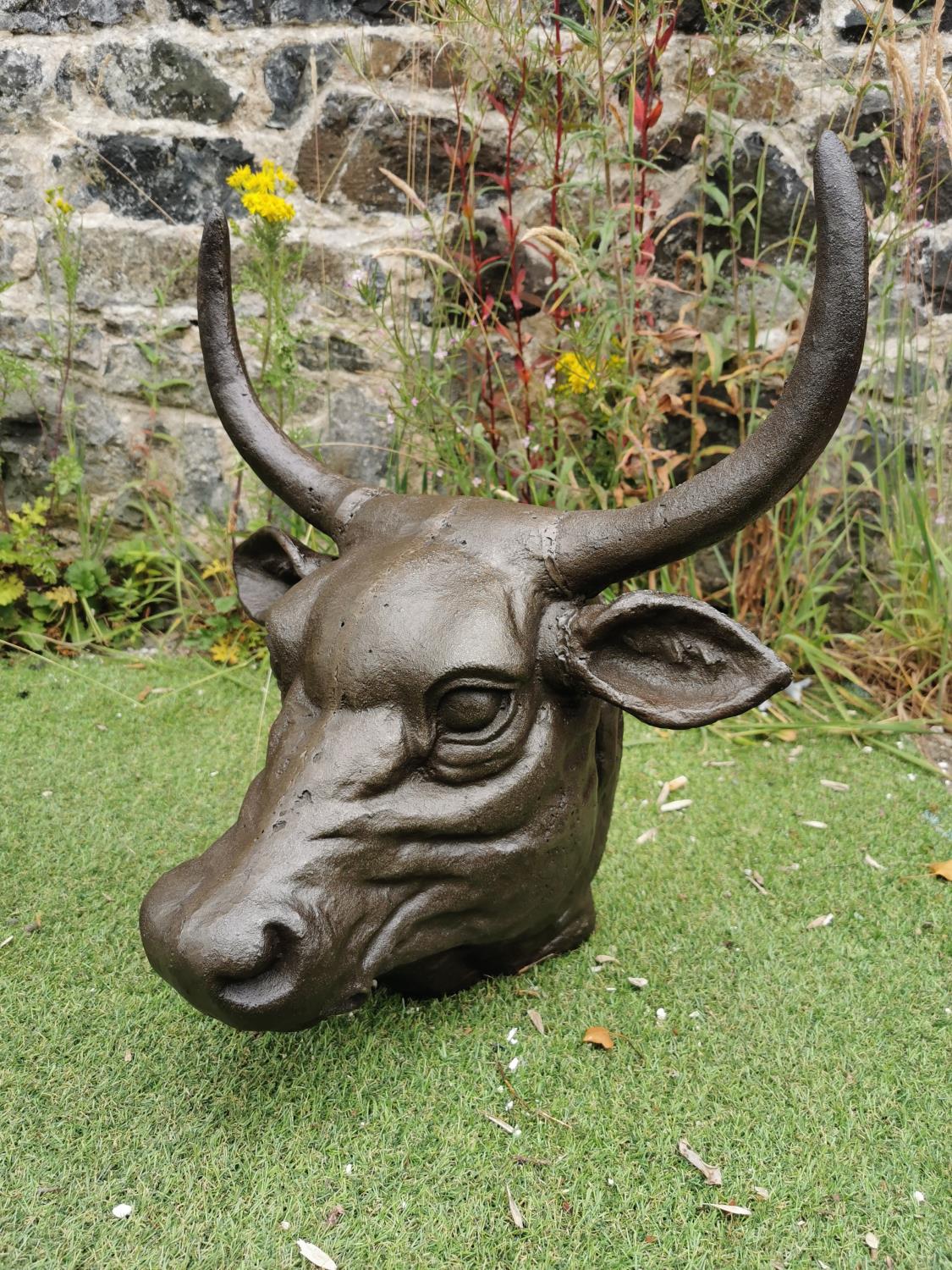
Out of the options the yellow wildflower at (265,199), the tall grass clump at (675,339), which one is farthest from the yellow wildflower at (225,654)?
the yellow wildflower at (265,199)

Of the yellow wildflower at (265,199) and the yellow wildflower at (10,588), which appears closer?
the yellow wildflower at (265,199)

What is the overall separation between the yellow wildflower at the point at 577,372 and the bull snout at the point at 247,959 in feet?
8.21

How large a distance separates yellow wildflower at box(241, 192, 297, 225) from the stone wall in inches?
28.7

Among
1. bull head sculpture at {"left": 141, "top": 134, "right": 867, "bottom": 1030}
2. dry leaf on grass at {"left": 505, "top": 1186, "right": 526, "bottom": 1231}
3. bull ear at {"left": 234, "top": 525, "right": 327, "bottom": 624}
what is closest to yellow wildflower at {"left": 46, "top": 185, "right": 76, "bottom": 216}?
bull ear at {"left": 234, "top": 525, "right": 327, "bottom": 624}

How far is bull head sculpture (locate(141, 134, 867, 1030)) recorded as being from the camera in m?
1.58

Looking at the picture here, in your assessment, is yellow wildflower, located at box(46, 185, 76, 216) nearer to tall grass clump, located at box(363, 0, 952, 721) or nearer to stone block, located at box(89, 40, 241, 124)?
stone block, located at box(89, 40, 241, 124)

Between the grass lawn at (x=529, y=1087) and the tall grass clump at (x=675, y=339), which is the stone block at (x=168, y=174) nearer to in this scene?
the tall grass clump at (x=675, y=339)

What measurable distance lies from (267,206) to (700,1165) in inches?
125

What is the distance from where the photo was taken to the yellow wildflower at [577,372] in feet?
11.6

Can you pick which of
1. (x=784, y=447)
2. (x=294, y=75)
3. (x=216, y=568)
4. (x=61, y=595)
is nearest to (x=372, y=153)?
(x=294, y=75)

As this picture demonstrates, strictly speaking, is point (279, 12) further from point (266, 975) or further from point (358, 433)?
point (266, 975)

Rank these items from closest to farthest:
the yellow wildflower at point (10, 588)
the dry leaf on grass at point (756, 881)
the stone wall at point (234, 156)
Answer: the dry leaf on grass at point (756, 881)
the stone wall at point (234, 156)
the yellow wildflower at point (10, 588)

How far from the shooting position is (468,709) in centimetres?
177

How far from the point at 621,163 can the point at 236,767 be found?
2.90 meters
